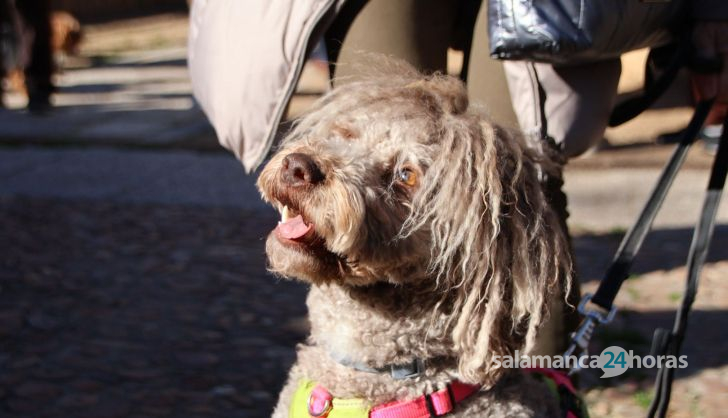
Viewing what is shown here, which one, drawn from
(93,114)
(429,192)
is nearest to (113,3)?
(93,114)

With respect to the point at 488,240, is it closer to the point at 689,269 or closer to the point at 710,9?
the point at 689,269

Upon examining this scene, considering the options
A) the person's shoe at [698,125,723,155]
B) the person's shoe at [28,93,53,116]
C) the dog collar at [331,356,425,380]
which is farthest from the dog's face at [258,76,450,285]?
the person's shoe at [28,93,53,116]

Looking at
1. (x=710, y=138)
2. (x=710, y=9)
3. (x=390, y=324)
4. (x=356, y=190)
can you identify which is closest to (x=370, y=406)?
(x=390, y=324)

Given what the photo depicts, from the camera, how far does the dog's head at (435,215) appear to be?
196 cm

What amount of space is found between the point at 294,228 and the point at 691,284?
1016 mm

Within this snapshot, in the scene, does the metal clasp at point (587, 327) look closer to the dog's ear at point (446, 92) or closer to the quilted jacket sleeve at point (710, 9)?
the dog's ear at point (446, 92)

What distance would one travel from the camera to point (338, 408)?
83.6 inches

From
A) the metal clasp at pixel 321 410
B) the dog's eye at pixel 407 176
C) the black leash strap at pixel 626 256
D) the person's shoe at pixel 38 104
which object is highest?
the dog's eye at pixel 407 176

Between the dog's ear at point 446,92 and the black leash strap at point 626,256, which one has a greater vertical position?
the dog's ear at point 446,92

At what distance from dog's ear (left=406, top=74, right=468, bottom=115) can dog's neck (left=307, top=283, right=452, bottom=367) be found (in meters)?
0.41

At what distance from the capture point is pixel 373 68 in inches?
91.2

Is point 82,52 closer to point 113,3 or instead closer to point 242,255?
point 113,3

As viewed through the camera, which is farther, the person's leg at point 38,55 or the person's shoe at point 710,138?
the person's leg at point 38,55

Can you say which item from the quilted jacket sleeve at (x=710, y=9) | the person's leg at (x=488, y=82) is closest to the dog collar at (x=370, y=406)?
the person's leg at (x=488, y=82)
